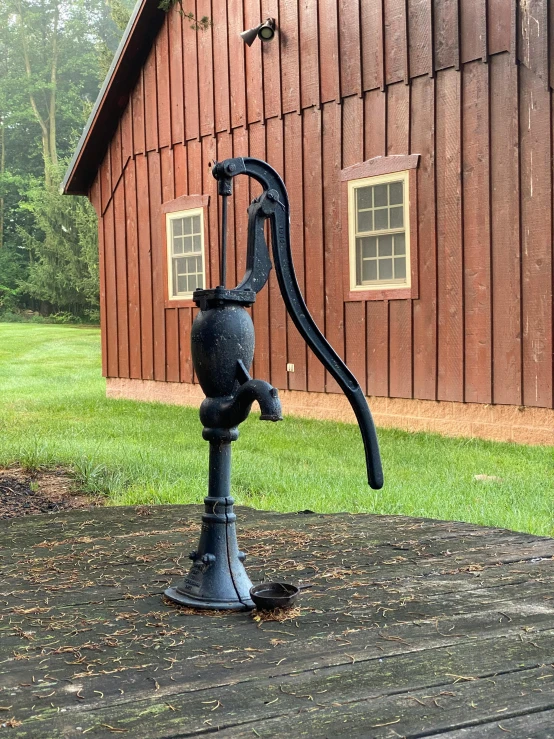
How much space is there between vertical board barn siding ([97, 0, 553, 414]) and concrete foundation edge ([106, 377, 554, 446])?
12 cm

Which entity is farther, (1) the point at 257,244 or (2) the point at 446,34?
(2) the point at 446,34

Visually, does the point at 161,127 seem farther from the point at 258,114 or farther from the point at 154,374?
the point at 154,374

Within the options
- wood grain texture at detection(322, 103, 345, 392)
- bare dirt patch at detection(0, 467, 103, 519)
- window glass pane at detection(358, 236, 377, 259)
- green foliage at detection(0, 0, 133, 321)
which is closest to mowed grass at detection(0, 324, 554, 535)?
bare dirt patch at detection(0, 467, 103, 519)

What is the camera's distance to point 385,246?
9.17 meters

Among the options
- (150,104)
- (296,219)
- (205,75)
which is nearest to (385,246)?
(296,219)

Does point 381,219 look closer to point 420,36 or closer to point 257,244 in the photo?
point 420,36

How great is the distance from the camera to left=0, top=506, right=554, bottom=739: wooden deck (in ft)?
4.54

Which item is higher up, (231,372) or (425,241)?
(425,241)

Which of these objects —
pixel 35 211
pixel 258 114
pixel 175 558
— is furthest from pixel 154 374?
pixel 35 211

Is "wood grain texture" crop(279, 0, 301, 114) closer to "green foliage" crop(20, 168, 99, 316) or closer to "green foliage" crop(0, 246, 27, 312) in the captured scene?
"green foliage" crop(20, 168, 99, 316)

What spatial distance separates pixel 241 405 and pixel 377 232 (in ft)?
24.1

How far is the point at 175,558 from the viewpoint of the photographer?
2.48 metres

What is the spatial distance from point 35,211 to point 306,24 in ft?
88.6

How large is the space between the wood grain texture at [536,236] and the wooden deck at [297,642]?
525 cm
